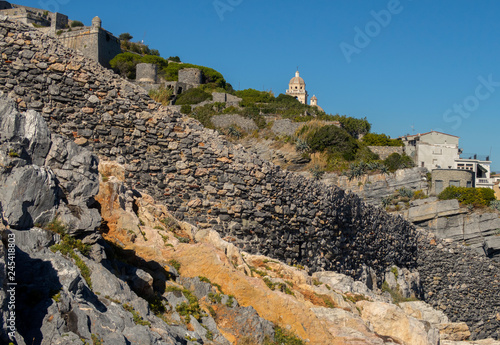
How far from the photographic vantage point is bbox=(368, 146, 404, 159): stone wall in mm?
39938

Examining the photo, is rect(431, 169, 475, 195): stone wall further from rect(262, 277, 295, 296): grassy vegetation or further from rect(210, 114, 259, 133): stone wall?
rect(262, 277, 295, 296): grassy vegetation

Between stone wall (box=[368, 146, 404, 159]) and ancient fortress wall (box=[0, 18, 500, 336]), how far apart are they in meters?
28.8

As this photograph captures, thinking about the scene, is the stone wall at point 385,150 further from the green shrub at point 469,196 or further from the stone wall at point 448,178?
the green shrub at point 469,196

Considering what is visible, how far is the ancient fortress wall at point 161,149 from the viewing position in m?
10.5

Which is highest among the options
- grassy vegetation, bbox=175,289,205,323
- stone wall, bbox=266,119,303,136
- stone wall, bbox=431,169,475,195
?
stone wall, bbox=266,119,303,136

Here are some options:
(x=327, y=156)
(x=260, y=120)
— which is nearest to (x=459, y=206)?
(x=327, y=156)

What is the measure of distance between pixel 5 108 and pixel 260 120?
3158 centimetres

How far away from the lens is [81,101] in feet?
35.3

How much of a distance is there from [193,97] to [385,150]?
16.8 m

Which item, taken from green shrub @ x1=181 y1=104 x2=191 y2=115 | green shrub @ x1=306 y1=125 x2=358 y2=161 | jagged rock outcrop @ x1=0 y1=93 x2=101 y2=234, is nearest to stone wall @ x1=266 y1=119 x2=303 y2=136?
green shrub @ x1=306 y1=125 x2=358 y2=161

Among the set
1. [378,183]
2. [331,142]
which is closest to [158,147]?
[331,142]

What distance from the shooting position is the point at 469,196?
3359cm

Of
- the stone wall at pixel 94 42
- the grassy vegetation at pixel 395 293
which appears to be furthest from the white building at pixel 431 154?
the stone wall at pixel 94 42

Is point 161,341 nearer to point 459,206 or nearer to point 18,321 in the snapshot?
point 18,321
